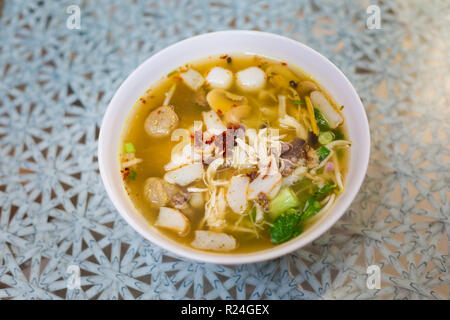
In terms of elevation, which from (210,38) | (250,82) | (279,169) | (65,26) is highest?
(65,26)

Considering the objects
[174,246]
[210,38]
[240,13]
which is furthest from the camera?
[240,13]

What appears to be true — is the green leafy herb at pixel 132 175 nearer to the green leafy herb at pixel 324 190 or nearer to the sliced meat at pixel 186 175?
the sliced meat at pixel 186 175

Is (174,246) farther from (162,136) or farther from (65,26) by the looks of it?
(65,26)

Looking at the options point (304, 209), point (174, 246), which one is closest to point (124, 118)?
point (174, 246)

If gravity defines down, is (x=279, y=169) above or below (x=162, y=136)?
below

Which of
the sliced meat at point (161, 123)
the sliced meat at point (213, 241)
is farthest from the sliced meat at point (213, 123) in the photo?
the sliced meat at point (213, 241)

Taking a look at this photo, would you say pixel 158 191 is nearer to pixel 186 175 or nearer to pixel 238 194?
pixel 186 175

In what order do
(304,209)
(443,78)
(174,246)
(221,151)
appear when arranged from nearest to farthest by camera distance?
(174,246), (304,209), (221,151), (443,78)

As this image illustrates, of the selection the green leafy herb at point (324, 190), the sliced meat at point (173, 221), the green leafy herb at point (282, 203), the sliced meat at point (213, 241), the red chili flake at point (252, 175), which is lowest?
the sliced meat at point (213, 241)
